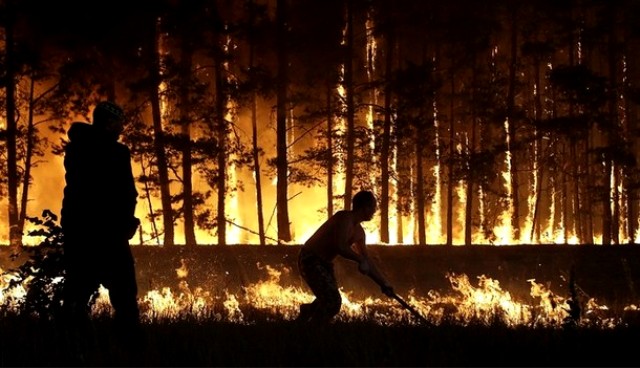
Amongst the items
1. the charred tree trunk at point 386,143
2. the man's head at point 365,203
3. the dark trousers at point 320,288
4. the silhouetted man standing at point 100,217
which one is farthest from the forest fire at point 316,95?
the silhouetted man standing at point 100,217

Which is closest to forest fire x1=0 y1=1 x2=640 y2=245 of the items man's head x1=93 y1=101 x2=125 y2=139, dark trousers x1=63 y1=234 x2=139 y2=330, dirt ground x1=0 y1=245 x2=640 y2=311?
dirt ground x1=0 y1=245 x2=640 y2=311

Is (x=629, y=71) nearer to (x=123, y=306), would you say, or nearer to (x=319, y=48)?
(x=319, y=48)

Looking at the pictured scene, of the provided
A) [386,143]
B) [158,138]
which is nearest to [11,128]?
[158,138]

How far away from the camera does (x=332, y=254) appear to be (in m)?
9.07

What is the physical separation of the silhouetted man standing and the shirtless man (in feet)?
8.57

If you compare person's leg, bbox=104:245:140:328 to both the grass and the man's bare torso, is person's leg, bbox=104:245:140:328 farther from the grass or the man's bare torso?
the man's bare torso

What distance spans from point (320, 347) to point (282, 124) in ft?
69.2

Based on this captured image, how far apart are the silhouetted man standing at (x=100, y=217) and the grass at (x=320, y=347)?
336 mm

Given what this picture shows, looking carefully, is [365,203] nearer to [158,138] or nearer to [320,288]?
[320,288]

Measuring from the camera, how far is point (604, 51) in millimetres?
30297

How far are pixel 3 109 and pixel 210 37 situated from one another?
290 inches

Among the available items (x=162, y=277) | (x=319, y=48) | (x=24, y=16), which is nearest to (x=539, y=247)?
(x=162, y=277)

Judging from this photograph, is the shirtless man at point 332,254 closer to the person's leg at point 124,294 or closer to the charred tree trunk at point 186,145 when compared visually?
the person's leg at point 124,294

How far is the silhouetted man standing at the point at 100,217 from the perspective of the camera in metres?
6.42
